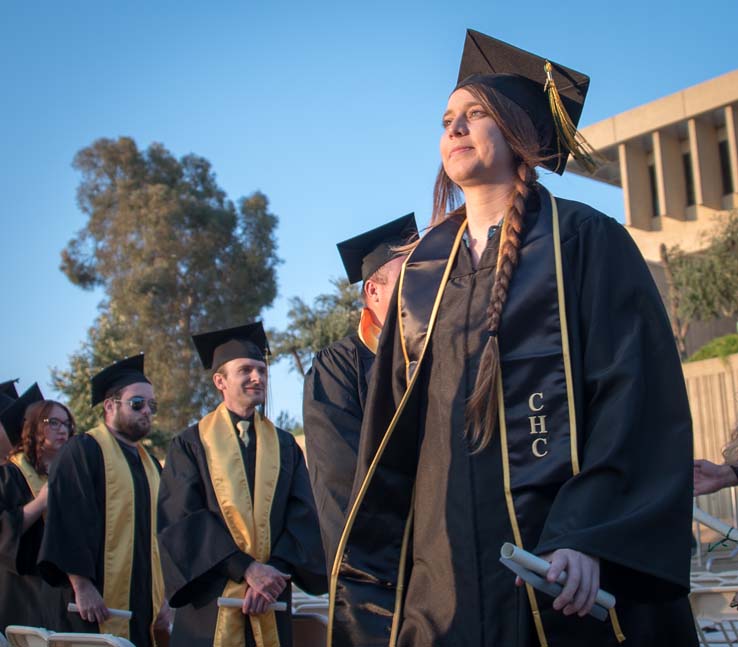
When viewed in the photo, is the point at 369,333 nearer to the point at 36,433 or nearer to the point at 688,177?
the point at 36,433

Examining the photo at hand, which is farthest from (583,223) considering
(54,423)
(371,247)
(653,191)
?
(653,191)

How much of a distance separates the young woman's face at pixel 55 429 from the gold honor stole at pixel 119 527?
648 mm

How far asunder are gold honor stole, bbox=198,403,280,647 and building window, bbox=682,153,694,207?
28.5m

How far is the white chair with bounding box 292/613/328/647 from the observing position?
5.41 meters

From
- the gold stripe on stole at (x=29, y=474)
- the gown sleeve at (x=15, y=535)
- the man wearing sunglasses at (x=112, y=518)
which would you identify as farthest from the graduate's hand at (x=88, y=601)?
the gold stripe on stole at (x=29, y=474)

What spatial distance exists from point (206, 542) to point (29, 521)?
223cm

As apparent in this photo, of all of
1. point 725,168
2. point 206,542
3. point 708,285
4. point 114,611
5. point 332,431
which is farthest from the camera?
point 725,168

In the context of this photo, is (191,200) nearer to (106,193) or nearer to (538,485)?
(106,193)

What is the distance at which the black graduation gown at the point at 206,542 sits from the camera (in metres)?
5.40

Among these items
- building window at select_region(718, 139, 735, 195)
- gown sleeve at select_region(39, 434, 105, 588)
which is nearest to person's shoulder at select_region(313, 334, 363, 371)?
gown sleeve at select_region(39, 434, 105, 588)

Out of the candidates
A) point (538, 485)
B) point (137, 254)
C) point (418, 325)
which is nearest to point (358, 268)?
point (418, 325)

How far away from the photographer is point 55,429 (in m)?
7.74

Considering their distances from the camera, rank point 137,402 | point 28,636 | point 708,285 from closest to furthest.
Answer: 1. point 28,636
2. point 137,402
3. point 708,285

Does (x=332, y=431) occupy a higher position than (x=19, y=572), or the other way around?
(x=332, y=431)
